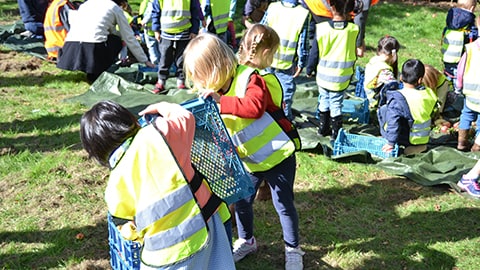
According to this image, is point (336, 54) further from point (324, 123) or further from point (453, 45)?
point (453, 45)

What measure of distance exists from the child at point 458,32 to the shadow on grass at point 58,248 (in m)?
5.35

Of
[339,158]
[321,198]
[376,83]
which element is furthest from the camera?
[376,83]

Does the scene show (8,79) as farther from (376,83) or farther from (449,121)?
(449,121)

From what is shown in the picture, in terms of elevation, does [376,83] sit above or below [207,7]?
below

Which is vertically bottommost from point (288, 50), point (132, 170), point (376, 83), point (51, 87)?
point (51, 87)

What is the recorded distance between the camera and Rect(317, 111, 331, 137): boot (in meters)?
6.12

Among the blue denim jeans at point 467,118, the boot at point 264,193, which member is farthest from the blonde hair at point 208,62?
the blue denim jeans at point 467,118

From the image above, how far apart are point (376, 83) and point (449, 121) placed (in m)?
1.07

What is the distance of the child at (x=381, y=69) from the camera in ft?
21.0

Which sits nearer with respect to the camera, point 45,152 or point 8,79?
point 45,152

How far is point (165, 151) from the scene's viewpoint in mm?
2283

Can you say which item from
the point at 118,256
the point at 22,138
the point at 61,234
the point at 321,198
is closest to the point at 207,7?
the point at 22,138

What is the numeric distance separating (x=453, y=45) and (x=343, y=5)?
2.66m

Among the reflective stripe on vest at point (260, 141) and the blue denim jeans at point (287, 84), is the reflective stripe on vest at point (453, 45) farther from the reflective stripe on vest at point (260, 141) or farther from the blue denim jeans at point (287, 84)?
the reflective stripe on vest at point (260, 141)
